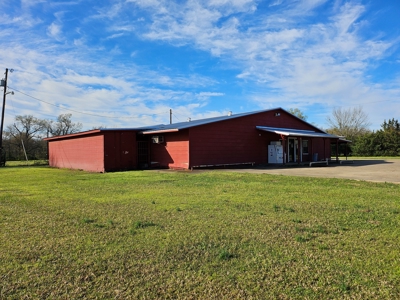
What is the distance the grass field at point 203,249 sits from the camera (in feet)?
9.34

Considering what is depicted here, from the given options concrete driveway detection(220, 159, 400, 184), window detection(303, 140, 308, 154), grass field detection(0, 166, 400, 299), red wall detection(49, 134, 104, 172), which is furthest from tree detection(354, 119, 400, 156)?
grass field detection(0, 166, 400, 299)

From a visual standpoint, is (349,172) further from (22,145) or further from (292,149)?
(22,145)

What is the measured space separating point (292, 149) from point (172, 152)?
9.74m

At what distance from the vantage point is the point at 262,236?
4332mm

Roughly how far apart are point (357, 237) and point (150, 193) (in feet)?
18.1

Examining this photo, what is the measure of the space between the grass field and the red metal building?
10775mm

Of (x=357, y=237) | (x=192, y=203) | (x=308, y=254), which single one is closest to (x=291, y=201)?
(x=192, y=203)

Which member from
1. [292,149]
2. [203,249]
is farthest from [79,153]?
[203,249]

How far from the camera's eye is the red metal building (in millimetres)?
17672

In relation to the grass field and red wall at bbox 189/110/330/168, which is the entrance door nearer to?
red wall at bbox 189/110/330/168

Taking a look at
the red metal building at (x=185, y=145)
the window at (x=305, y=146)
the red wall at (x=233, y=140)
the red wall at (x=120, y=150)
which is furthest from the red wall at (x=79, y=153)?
the window at (x=305, y=146)

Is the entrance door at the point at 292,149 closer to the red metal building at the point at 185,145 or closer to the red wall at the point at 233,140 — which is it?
the red metal building at the point at 185,145

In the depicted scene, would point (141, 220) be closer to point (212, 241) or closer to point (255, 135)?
point (212, 241)

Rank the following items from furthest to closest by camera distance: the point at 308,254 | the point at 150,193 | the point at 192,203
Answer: the point at 150,193 → the point at 192,203 → the point at 308,254
